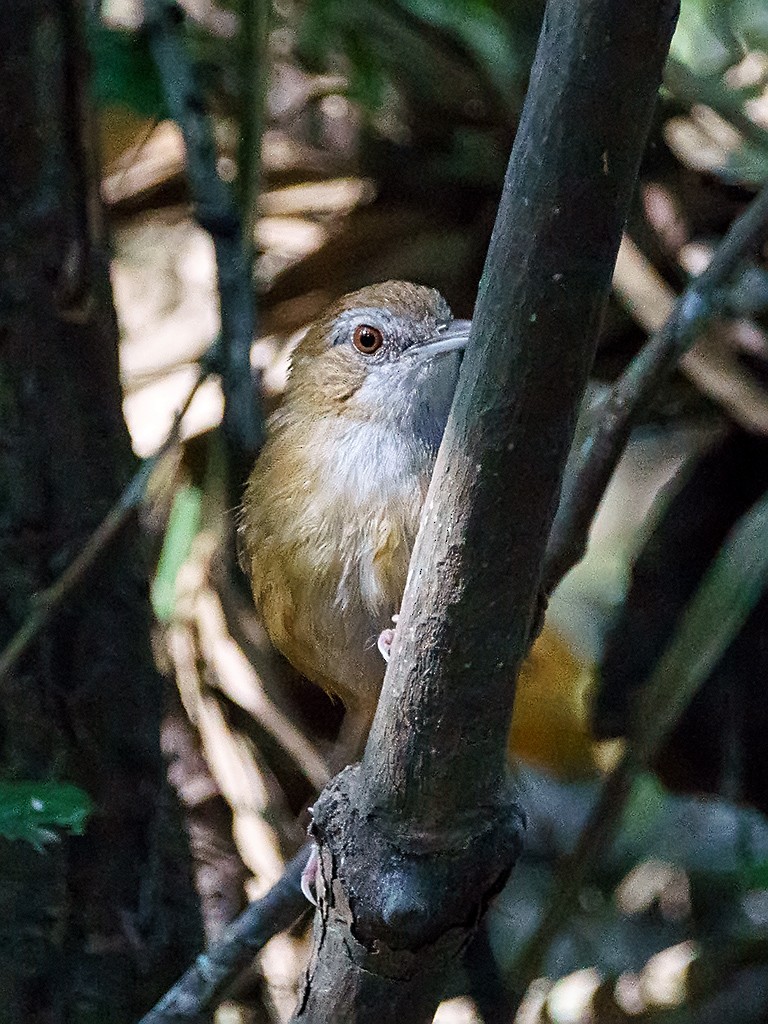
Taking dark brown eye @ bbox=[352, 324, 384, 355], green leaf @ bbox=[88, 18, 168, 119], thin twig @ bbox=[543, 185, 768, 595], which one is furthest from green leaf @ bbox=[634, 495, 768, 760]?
green leaf @ bbox=[88, 18, 168, 119]

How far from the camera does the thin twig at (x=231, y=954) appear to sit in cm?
199

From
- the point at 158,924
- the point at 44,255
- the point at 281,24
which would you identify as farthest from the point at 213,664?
the point at 281,24

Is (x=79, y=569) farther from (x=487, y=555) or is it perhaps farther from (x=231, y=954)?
(x=487, y=555)

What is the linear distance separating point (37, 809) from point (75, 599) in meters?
0.64

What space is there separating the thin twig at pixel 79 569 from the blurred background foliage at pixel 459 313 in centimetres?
37

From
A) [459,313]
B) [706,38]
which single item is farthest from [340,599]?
[706,38]

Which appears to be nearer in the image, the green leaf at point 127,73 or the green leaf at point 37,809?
the green leaf at point 37,809

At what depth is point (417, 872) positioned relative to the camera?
1296mm

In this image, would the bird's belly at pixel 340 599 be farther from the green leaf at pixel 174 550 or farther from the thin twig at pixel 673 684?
the green leaf at pixel 174 550

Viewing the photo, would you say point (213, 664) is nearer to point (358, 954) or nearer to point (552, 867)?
point (552, 867)

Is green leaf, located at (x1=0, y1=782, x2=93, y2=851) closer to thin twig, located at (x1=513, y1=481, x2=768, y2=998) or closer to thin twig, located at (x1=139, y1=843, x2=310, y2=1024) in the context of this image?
thin twig, located at (x1=139, y1=843, x2=310, y2=1024)

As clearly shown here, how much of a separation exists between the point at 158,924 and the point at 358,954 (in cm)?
114

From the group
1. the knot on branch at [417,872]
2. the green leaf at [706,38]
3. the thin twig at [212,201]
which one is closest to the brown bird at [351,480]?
the thin twig at [212,201]

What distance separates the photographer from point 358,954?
1.37 m
